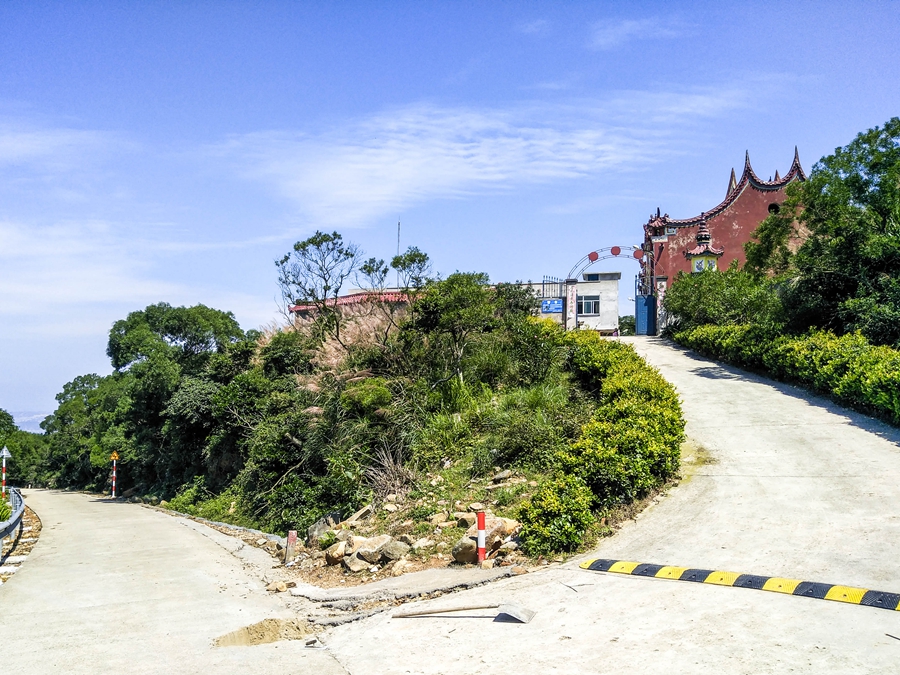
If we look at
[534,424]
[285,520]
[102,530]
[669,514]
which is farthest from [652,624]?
[102,530]

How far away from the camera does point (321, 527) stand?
1314 cm

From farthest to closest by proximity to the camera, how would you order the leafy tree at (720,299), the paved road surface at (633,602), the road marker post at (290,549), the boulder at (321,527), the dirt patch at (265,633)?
the leafy tree at (720,299) < the boulder at (321,527) < the road marker post at (290,549) < the dirt patch at (265,633) < the paved road surface at (633,602)

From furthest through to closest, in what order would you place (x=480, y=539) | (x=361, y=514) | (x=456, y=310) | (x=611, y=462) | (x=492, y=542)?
(x=456, y=310), (x=361, y=514), (x=611, y=462), (x=492, y=542), (x=480, y=539)

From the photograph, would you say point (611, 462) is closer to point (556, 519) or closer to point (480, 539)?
point (556, 519)

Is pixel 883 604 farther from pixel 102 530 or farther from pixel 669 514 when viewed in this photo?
pixel 102 530

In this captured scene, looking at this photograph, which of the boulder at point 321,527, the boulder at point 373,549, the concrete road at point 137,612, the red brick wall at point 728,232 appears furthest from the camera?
the red brick wall at point 728,232

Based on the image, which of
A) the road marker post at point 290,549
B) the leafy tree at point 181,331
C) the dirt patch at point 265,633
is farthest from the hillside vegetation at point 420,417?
the leafy tree at point 181,331

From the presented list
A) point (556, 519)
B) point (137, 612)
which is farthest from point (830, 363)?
point (137, 612)

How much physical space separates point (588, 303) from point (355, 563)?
28.9 metres

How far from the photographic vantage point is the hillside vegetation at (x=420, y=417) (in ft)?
38.1

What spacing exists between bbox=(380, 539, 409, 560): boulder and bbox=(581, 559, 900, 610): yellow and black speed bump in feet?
9.16

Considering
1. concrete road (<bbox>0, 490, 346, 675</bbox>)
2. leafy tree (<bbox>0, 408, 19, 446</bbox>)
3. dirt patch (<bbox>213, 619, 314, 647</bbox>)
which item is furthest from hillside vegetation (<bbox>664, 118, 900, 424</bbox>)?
leafy tree (<bbox>0, 408, 19, 446</bbox>)

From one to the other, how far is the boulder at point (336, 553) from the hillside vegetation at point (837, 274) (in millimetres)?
10861

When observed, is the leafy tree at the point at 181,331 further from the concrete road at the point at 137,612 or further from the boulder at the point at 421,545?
the boulder at the point at 421,545
